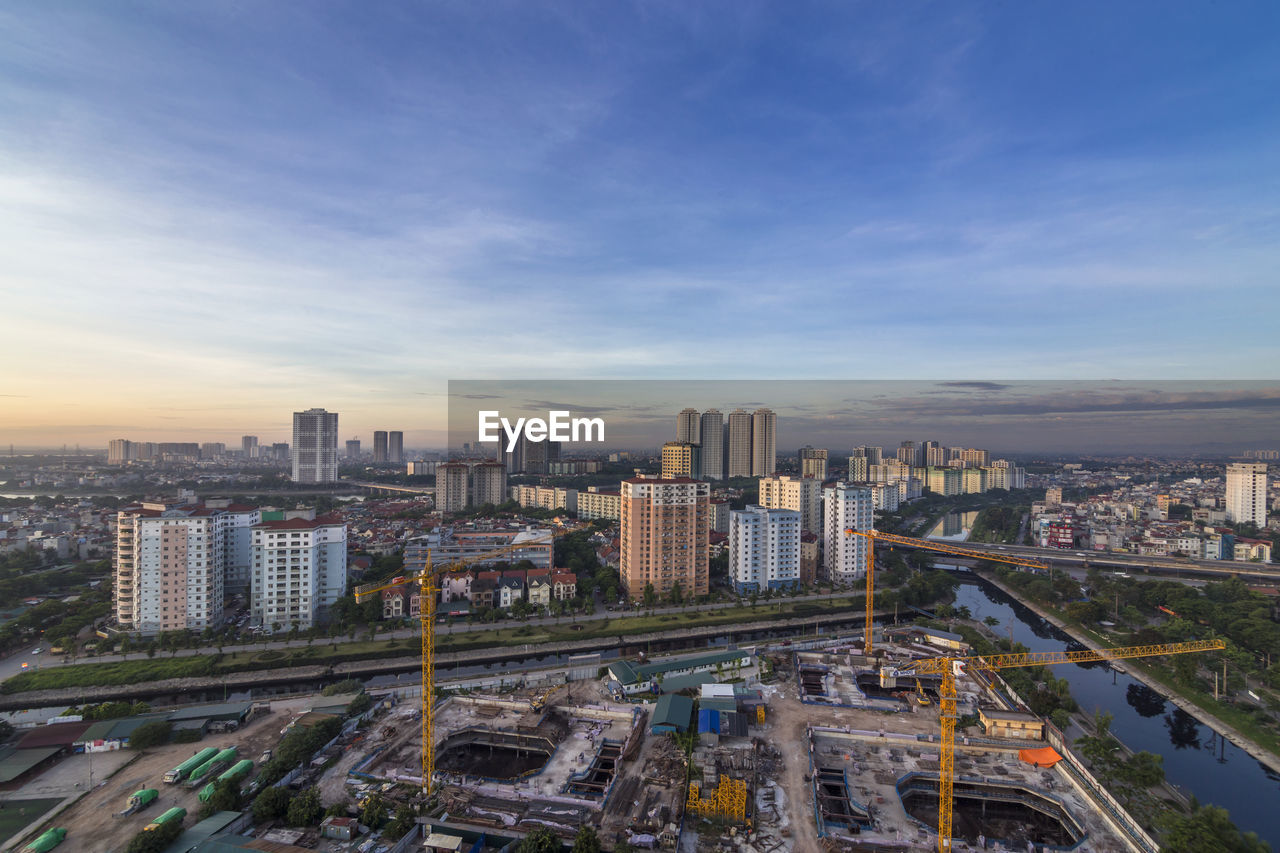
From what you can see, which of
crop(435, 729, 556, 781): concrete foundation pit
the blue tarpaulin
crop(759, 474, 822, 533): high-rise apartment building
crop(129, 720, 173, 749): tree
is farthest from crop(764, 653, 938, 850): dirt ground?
A: crop(759, 474, 822, 533): high-rise apartment building

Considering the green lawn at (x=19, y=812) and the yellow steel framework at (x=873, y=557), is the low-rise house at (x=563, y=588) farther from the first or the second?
Result: the green lawn at (x=19, y=812)

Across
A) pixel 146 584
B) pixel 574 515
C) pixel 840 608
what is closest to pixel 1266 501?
pixel 840 608

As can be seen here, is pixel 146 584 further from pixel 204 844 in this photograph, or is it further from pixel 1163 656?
pixel 1163 656

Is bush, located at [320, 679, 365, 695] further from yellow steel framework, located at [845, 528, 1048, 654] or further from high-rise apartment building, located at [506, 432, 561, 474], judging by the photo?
high-rise apartment building, located at [506, 432, 561, 474]

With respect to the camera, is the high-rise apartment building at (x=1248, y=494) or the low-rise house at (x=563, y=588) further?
the high-rise apartment building at (x=1248, y=494)

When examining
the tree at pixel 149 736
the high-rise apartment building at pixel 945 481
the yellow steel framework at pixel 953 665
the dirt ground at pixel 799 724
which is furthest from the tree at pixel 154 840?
the high-rise apartment building at pixel 945 481

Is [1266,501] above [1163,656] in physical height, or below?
above

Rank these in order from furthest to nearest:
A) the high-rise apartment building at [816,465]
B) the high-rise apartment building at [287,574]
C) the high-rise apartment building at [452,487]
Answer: the high-rise apartment building at [816,465]
the high-rise apartment building at [452,487]
the high-rise apartment building at [287,574]

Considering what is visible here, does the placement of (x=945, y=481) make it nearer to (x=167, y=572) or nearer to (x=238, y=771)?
(x=167, y=572)
